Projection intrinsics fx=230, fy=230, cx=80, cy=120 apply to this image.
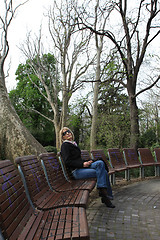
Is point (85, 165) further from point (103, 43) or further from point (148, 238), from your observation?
point (103, 43)

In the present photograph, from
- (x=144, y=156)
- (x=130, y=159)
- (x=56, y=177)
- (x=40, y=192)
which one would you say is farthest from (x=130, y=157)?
(x=40, y=192)

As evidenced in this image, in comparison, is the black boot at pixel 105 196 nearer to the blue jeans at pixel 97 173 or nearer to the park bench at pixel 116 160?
the blue jeans at pixel 97 173

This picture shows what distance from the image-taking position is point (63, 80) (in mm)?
18453

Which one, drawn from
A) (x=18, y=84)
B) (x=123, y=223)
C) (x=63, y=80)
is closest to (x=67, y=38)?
(x=63, y=80)

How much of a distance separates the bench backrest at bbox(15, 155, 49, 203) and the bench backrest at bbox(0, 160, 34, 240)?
0.75 ft

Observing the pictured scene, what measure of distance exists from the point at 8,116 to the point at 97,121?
801 centimetres

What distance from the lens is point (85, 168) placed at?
4.43m

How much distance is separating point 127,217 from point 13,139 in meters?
3.34

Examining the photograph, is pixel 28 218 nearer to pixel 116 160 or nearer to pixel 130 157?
pixel 116 160

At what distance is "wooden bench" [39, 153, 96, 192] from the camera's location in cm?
354

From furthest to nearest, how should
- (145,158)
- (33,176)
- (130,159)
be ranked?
(145,158)
(130,159)
(33,176)

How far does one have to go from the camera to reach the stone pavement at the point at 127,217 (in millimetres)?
3135

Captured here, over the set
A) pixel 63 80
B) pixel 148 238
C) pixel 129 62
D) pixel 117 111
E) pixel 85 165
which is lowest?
pixel 148 238

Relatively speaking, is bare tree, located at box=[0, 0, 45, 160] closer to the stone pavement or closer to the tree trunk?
the tree trunk
